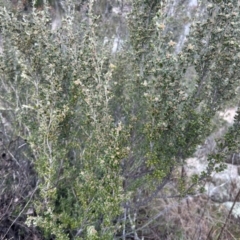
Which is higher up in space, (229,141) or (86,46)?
(86,46)

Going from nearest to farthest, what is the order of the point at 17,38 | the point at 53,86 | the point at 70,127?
1. the point at 53,86
2. the point at 17,38
3. the point at 70,127

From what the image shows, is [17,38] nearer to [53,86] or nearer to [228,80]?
[53,86]

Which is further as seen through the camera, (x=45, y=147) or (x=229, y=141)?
(x=229, y=141)

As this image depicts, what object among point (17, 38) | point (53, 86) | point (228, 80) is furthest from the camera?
point (228, 80)

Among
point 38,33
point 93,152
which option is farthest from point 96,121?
point 38,33

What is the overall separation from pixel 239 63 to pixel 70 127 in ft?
4.18

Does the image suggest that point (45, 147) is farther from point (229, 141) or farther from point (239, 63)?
point (239, 63)

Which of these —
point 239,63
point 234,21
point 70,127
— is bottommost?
point 70,127

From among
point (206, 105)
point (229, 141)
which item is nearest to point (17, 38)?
point (206, 105)

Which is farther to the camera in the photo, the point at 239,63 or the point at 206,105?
the point at 206,105

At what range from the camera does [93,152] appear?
222cm

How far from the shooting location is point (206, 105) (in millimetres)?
2432

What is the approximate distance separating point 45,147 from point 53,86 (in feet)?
1.24

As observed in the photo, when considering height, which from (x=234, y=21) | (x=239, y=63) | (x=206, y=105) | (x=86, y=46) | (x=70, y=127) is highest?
(x=234, y=21)
